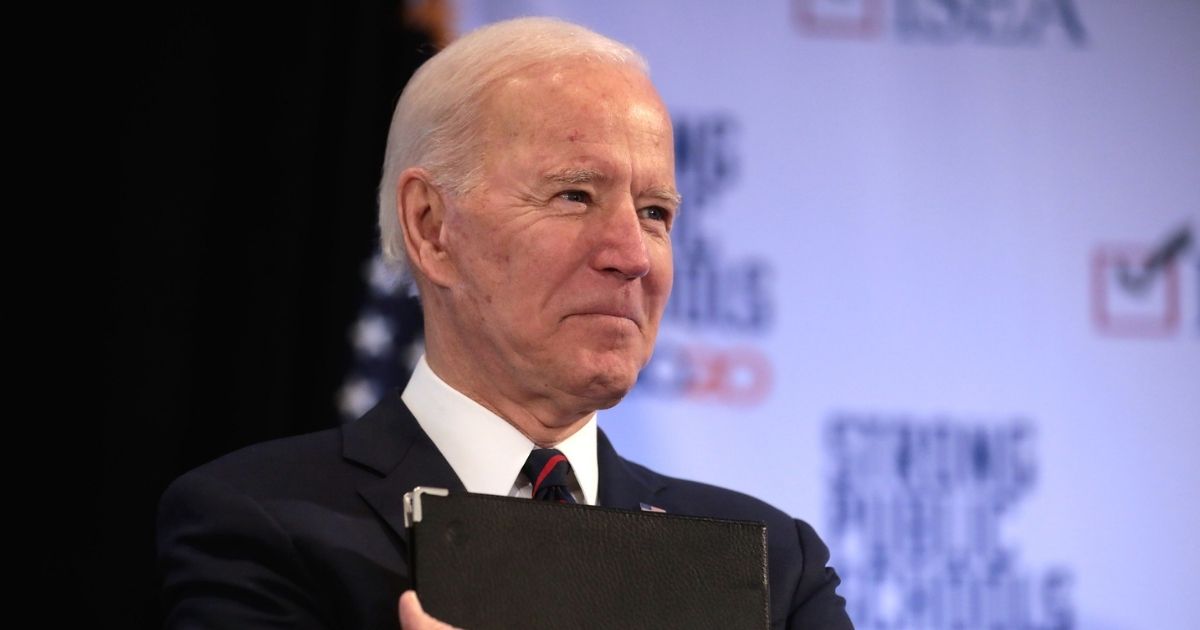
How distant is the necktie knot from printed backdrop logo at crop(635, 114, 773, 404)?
5.34ft

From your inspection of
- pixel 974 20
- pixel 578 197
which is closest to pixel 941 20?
pixel 974 20

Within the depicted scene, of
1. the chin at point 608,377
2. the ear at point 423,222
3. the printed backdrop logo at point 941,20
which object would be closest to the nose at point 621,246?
the chin at point 608,377

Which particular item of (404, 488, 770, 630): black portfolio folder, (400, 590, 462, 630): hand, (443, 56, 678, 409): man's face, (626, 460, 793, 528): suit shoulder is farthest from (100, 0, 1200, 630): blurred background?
(400, 590, 462, 630): hand

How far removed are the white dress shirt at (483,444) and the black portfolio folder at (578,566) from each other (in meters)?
0.25

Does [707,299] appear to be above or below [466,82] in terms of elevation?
below

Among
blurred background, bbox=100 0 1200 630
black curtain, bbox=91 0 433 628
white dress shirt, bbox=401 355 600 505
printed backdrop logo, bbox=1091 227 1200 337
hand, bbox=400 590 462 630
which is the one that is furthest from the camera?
printed backdrop logo, bbox=1091 227 1200 337

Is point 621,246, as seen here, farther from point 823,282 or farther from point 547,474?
point 823,282

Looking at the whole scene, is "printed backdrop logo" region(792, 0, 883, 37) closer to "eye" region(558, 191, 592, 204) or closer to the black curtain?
the black curtain

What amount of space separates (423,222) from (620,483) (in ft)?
1.52

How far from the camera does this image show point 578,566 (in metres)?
1.60

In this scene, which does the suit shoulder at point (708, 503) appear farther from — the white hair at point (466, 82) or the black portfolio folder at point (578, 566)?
the white hair at point (466, 82)

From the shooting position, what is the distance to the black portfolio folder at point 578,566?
5.06ft

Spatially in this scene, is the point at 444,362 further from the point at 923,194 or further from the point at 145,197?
the point at 923,194

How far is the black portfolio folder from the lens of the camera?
5.06ft
